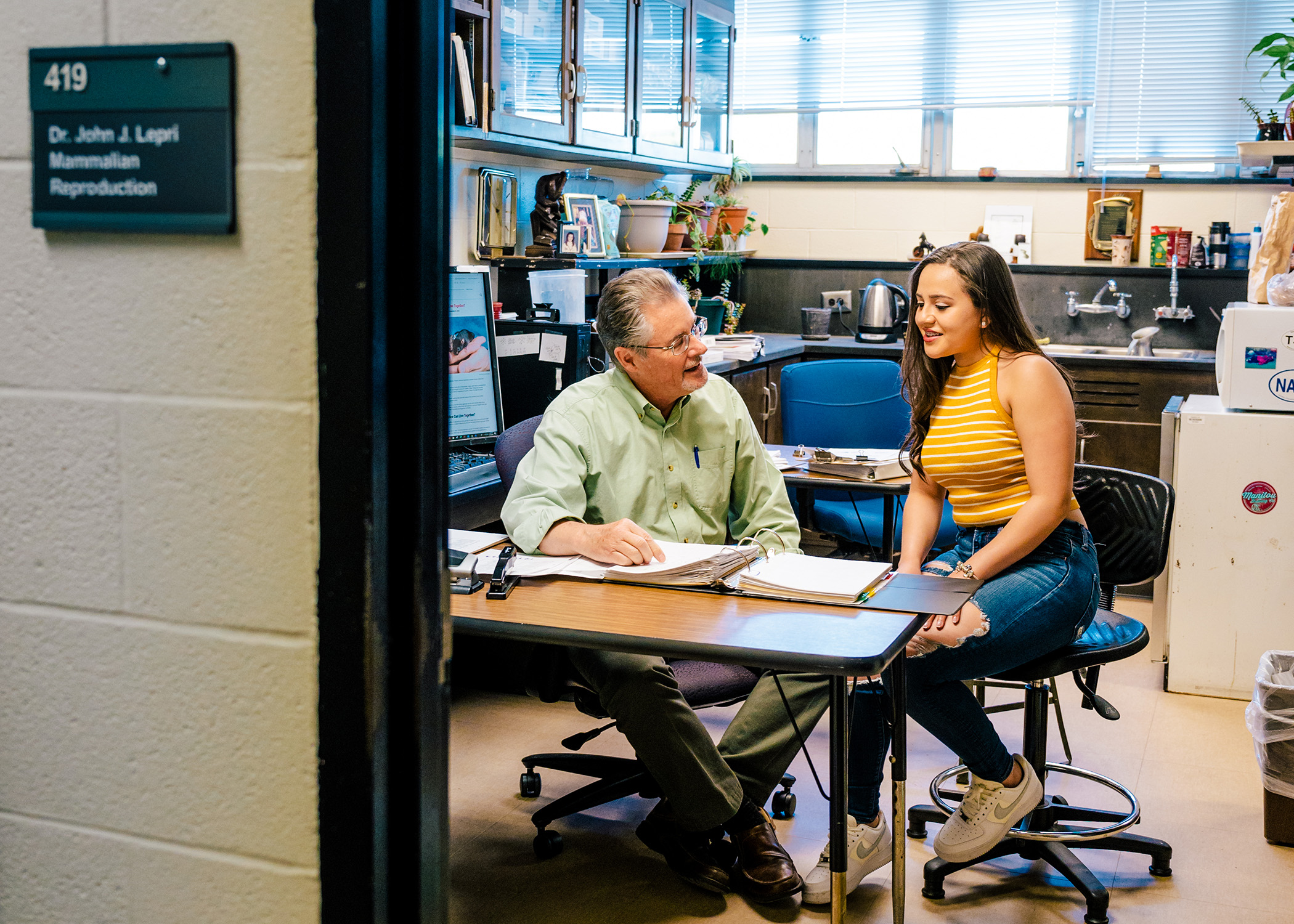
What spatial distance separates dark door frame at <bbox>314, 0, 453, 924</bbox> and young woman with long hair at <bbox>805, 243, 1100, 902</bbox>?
1391mm

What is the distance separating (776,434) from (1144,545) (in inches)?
101

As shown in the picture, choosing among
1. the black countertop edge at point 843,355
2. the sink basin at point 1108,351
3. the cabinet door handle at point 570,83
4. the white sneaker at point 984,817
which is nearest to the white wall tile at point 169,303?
the white sneaker at point 984,817

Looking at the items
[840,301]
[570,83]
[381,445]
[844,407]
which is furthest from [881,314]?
[381,445]

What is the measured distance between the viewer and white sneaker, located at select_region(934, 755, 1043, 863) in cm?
249

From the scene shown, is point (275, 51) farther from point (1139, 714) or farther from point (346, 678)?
point (1139, 714)

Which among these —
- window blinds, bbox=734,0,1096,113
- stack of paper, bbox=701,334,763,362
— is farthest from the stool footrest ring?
window blinds, bbox=734,0,1096,113

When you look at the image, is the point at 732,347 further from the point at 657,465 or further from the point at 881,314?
the point at 657,465

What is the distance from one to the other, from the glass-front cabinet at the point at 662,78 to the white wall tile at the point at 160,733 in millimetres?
3764

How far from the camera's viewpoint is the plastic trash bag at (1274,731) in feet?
9.04

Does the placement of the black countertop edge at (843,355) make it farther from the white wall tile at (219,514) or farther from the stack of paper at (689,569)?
the white wall tile at (219,514)

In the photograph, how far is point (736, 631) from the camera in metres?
1.92

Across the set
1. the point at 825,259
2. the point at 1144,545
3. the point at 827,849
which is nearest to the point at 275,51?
the point at 827,849

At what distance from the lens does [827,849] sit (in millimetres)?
2584

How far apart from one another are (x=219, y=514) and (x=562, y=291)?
11.8 feet
